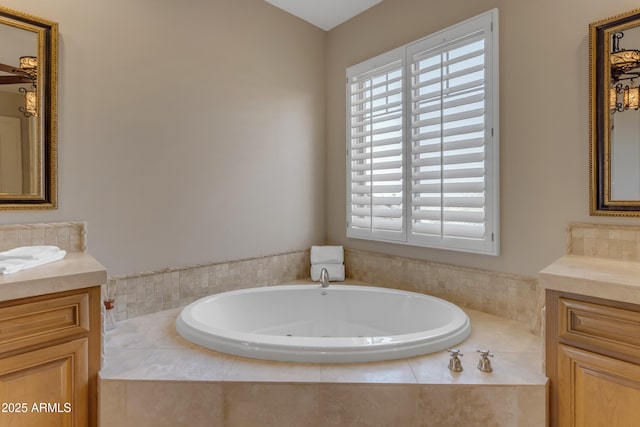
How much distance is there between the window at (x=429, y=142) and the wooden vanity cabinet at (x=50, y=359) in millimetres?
1895

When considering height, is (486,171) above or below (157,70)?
below

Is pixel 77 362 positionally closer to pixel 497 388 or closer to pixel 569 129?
pixel 497 388

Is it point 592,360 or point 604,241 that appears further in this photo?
point 604,241

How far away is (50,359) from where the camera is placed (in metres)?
1.31

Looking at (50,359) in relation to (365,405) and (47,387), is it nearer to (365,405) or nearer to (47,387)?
(47,387)

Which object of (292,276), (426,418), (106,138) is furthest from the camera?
(292,276)

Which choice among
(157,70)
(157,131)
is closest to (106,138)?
(157,131)

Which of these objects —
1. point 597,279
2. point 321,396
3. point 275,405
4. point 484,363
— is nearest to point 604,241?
Result: point 597,279

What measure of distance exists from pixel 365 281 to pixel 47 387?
2.05 metres

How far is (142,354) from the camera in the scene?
5.09 ft

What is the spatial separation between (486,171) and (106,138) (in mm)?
2203

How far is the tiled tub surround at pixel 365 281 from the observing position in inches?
78.4

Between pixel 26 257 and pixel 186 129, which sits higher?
pixel 186 129

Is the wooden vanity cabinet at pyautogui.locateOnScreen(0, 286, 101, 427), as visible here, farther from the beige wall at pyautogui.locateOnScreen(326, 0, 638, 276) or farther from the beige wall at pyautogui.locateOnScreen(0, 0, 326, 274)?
the beige wall at pyautogui.locateOnScreen(326, 0, 638, 276)
